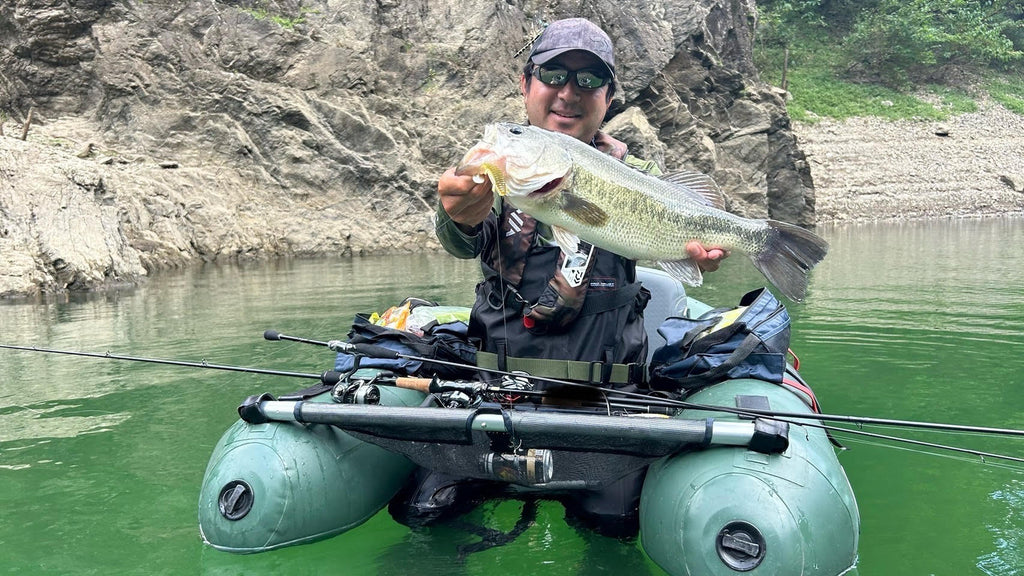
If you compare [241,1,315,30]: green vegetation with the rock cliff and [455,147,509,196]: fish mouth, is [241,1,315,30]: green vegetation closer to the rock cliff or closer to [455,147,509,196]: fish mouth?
the rock cliff

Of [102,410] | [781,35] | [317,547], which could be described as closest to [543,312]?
[317,547]

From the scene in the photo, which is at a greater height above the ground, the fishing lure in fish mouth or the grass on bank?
the grass on bank

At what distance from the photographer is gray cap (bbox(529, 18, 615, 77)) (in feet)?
12.1

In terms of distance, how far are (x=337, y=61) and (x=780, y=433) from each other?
875 inches

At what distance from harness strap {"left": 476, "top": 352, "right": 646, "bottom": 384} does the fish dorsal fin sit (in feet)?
2.88

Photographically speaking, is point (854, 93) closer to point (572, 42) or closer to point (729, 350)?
point (729, 350)

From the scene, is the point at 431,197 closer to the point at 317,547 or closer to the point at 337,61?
the point at 337,61

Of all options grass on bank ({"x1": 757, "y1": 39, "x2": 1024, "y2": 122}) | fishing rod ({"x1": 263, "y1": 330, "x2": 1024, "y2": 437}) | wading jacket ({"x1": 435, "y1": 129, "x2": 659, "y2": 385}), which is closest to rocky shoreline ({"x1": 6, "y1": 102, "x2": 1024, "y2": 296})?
grass on bank ({"x1": 757, "y1": 39, "x2": 1024, "y2": 122})

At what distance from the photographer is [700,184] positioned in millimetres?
3635

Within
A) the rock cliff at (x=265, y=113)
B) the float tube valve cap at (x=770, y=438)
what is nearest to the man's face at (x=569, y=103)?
the float tube valve cap at (x=770, y=438)

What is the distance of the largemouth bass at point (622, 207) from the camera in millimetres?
2951

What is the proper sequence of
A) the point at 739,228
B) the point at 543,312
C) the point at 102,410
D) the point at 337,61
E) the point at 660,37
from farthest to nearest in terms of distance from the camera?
the point at 660,37 → the point at 337,61 → the point at 102,410 → the point at 543,312 → the point at 739,228

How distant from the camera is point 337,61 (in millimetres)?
23156

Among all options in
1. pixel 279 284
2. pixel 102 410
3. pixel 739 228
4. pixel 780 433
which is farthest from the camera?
pixel 279 284
